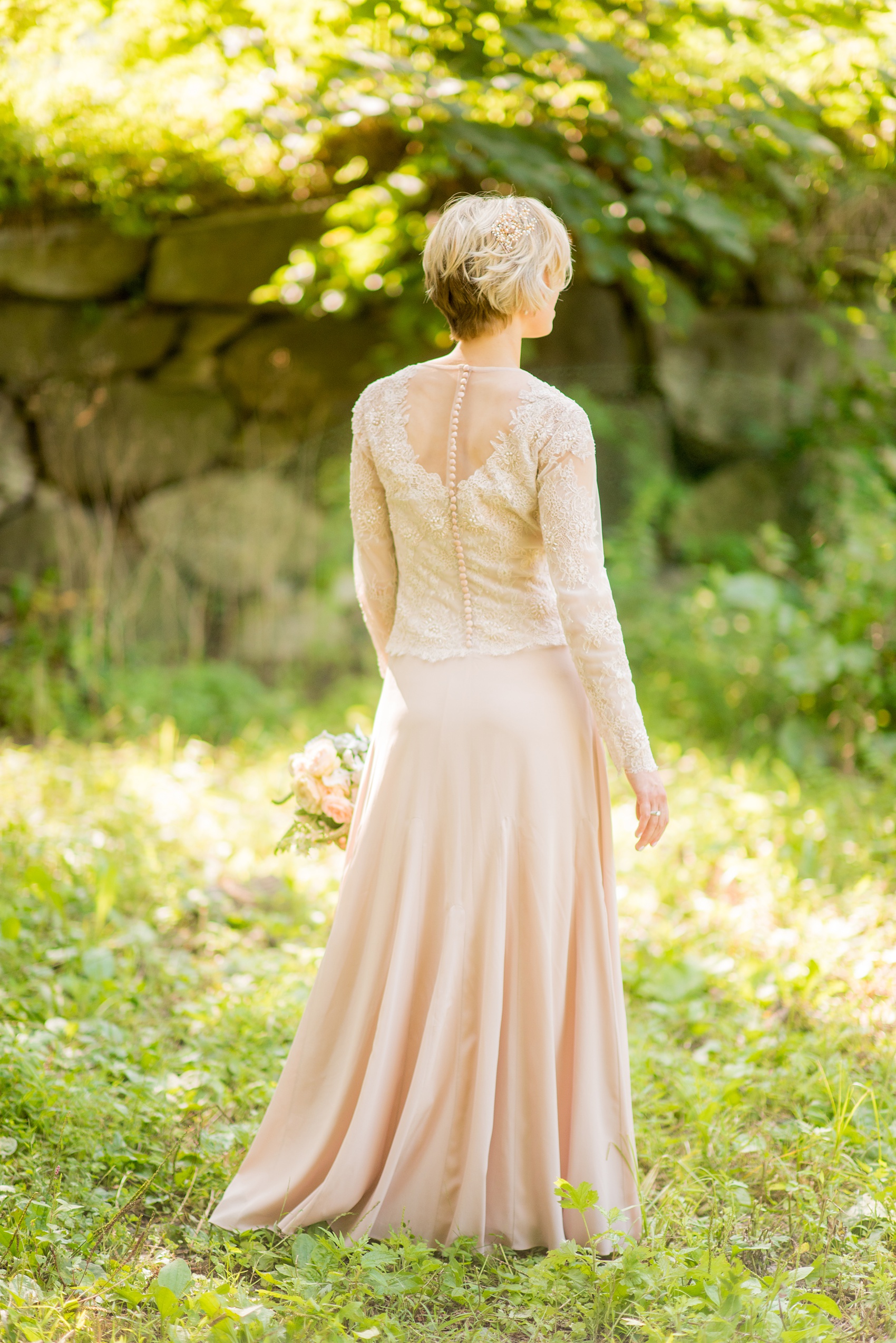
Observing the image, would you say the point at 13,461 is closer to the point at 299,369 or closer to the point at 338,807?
the point at 299,369

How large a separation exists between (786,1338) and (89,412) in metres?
5.56

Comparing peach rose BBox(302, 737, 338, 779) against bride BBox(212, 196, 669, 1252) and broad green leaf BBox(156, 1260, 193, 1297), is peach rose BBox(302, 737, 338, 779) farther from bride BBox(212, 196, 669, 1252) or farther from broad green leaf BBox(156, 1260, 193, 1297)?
broad green leaf BBox(156, 1260, 193, 1297)

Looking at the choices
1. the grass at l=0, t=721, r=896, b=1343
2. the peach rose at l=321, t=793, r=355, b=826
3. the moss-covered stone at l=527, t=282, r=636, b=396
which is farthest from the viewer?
the moss-covered stone at l=527, t=282, r=636, b=396

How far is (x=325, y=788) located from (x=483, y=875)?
47 centimetres

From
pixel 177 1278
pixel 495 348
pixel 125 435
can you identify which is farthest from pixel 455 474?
pixel 125 435

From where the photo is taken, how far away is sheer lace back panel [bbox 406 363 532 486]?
1982 mm

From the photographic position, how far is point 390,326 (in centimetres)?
651

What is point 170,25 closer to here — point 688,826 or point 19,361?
point 19,361

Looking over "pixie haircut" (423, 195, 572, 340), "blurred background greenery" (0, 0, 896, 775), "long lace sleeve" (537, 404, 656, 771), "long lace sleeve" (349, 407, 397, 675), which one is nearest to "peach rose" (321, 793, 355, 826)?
"long lace sleeve" (349, 407, 397, 675)

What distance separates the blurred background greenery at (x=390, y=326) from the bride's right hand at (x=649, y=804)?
2973 mm

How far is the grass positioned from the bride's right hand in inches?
28.7

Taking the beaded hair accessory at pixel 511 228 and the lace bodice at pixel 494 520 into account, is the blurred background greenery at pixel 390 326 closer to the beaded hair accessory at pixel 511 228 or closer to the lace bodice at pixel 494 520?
the beaded hair accessory at pixel 511 228

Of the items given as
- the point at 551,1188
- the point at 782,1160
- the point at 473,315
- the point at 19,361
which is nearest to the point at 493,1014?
the point at 551,1188

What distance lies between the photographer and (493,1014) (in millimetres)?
1994
